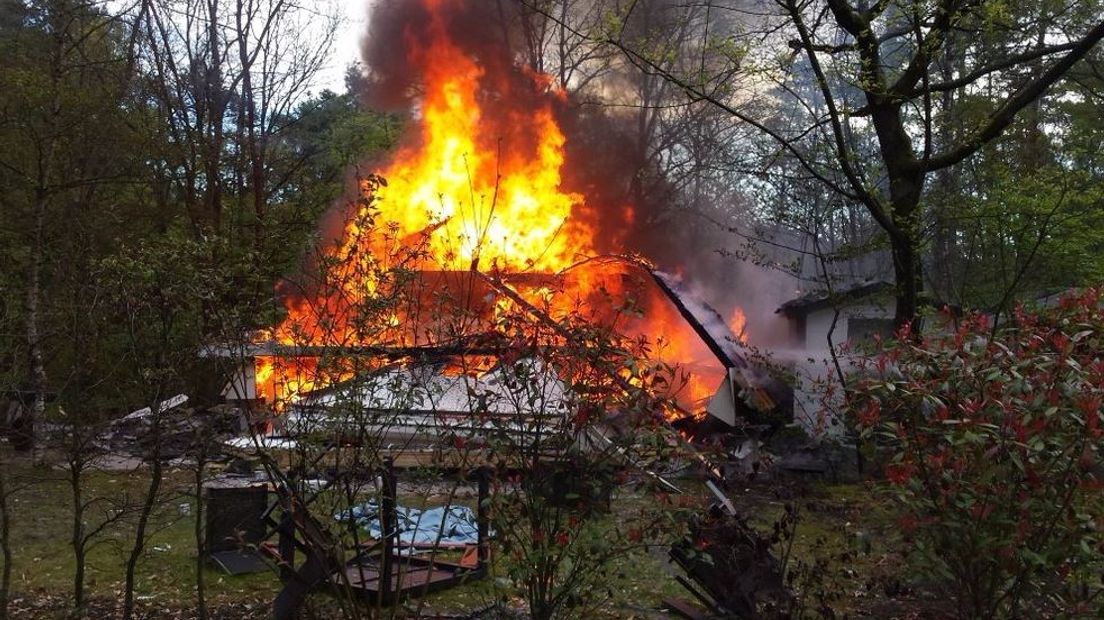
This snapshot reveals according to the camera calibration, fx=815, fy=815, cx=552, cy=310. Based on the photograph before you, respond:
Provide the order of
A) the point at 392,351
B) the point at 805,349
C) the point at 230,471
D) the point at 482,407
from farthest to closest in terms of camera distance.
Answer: the point at 805,349 < the point at 230,471 < the point at 392,351 < the point at 482,407

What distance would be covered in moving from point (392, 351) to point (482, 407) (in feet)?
2.89

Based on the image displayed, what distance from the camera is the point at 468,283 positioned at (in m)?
9.67

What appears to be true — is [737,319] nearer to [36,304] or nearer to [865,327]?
[865,327]

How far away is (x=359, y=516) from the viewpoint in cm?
445

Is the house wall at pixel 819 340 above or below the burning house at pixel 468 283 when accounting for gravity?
below

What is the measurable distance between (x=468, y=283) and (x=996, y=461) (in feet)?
23.1

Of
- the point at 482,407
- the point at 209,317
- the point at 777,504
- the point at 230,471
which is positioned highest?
the point at 209,317

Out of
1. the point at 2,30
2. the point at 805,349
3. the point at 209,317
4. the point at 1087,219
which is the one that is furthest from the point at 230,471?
the point at 2,30

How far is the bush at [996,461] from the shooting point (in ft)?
10.2

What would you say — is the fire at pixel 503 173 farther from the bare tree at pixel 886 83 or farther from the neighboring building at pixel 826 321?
the bare tree at pixel 886 83

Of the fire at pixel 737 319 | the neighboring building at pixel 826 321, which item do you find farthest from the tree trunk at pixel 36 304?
the fire at pixel 737 319

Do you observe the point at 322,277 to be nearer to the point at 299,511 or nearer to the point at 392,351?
the point at 392,351

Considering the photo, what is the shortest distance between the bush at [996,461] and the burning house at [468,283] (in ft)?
3.12

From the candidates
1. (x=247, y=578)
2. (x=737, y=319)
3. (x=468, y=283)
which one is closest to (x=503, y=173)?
(x=737, y=319)
